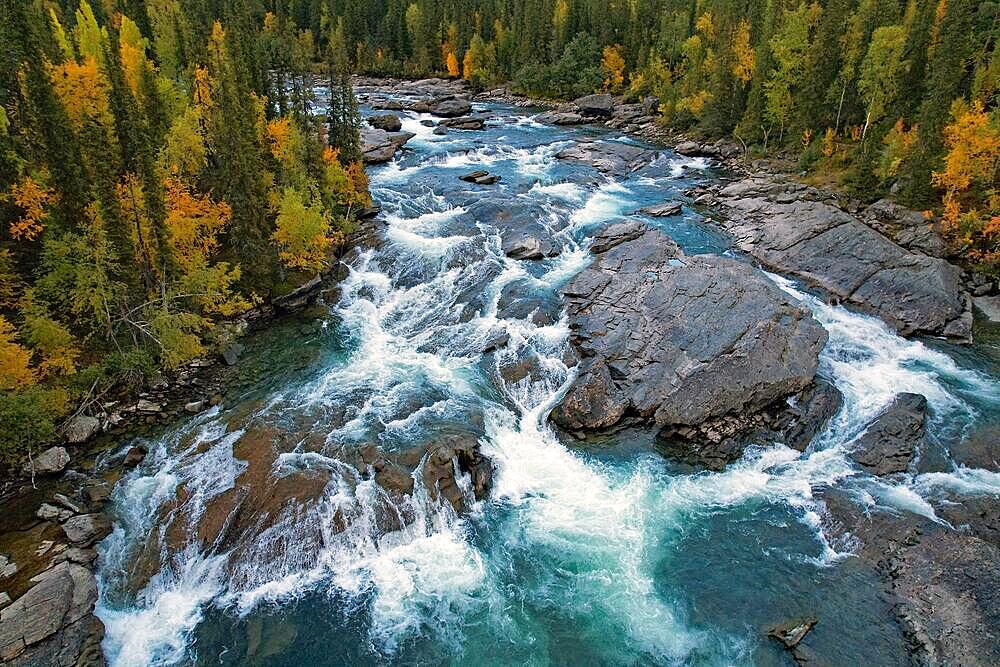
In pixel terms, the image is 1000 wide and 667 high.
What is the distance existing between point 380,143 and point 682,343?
140 feet

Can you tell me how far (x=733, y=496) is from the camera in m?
21.1

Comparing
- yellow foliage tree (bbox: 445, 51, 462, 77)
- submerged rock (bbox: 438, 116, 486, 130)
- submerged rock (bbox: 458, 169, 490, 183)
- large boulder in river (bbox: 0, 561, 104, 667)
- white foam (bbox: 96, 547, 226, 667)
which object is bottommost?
white foam (bbox: 96, 547, 226, 667)

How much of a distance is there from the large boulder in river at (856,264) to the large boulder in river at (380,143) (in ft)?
104

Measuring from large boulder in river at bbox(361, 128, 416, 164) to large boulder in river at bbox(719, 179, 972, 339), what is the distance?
31812 mm

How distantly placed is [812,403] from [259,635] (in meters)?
22.5

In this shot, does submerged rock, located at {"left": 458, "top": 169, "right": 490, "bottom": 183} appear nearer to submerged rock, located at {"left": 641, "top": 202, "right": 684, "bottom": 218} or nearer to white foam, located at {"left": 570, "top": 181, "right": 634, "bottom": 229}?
white foam, located at {"left": 570, "top": 181, "right": 634, "bottom": 229}

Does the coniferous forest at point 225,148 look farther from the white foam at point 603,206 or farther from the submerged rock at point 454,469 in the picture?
the white foam at point 603,206

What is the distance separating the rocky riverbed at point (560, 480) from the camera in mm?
16531

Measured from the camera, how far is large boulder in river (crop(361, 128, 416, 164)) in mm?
53781

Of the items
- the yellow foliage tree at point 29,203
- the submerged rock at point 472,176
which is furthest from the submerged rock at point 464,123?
the yellow foliage tree at point 29,203

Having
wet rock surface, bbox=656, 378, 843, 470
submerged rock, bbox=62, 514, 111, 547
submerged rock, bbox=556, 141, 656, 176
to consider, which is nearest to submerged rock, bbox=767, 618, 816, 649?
wet rock surface, bbox=656, 378, 843, 470

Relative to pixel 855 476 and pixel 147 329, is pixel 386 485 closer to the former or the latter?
pixel 147 329

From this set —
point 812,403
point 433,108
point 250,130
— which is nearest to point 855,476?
Result: point 812,403

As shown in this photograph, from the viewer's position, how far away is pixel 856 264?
33.8m
